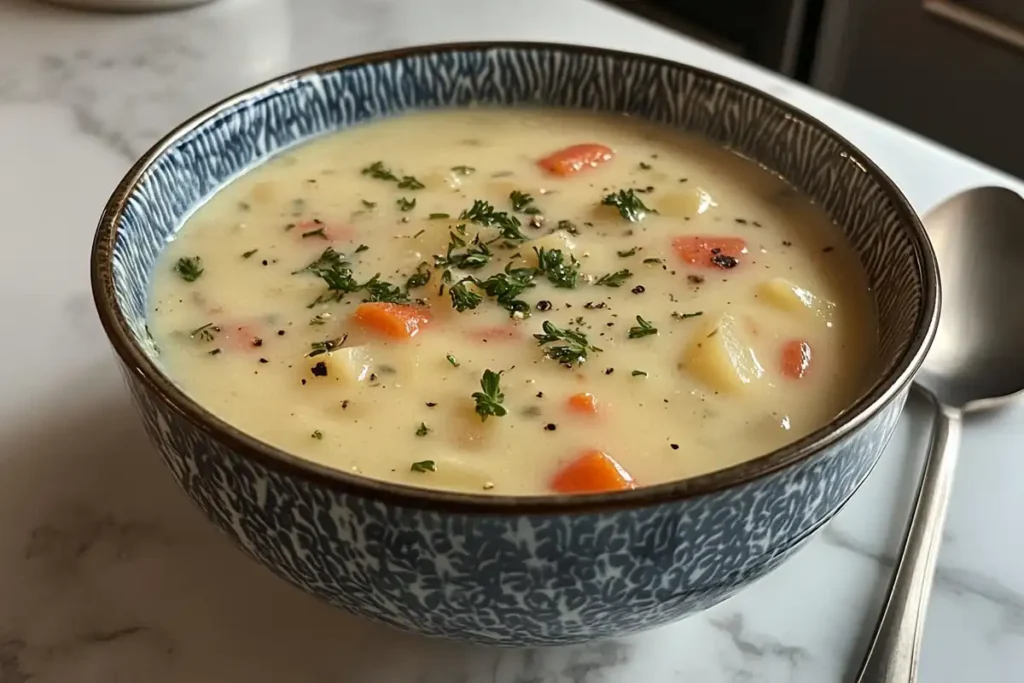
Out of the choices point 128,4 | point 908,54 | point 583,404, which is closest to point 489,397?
point 583,404

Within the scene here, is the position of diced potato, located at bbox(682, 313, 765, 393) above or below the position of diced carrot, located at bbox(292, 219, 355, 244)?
above

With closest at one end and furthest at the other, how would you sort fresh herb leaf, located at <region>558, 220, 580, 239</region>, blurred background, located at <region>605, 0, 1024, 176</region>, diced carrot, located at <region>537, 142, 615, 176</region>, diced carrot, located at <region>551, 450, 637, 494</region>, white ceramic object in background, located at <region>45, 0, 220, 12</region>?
diced carrot, located at <region>551, 450, 637, 494</region>
fresh herb leaf, located at <region>558, 220, 580, 239</region>
diced carrot, located at <region>537, 142, 615, 176</region>
white ceramic object in background, located at <region>45, 0, 220, 12</region>
blurred background, located at <region>605, 0, 1024, 176</region>

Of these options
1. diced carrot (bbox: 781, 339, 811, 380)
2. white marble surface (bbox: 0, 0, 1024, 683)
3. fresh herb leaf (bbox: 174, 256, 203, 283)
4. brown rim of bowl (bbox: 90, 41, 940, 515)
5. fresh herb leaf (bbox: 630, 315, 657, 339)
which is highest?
brown rim of bowl (bbox: 90, 41, 940, 515)

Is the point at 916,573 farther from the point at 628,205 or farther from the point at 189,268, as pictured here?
the point at 189,268

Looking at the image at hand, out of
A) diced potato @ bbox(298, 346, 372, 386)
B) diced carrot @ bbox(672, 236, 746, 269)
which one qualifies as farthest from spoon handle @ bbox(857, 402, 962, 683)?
diced potato @ bbox(298, 346, 372, 386)

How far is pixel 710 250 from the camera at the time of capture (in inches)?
45.0

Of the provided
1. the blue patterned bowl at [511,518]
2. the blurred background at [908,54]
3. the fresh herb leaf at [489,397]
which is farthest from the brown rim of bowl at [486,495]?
the blurred background at [908,54]

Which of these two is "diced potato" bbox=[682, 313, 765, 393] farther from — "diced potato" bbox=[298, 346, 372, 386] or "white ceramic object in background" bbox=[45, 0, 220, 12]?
"white ceramic object in background" bbox=[45, 0, 220, 12]

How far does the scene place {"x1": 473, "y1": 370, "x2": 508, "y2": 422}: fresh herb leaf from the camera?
0.91m

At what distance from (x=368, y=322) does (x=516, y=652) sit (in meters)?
0.32

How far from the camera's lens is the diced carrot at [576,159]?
129 centimetres

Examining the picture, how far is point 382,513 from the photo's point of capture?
671 millimetres

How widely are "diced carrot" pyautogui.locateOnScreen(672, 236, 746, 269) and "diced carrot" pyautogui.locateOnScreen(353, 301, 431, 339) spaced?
285 mm

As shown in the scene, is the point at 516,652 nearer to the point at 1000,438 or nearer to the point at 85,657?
the point at 85,657
